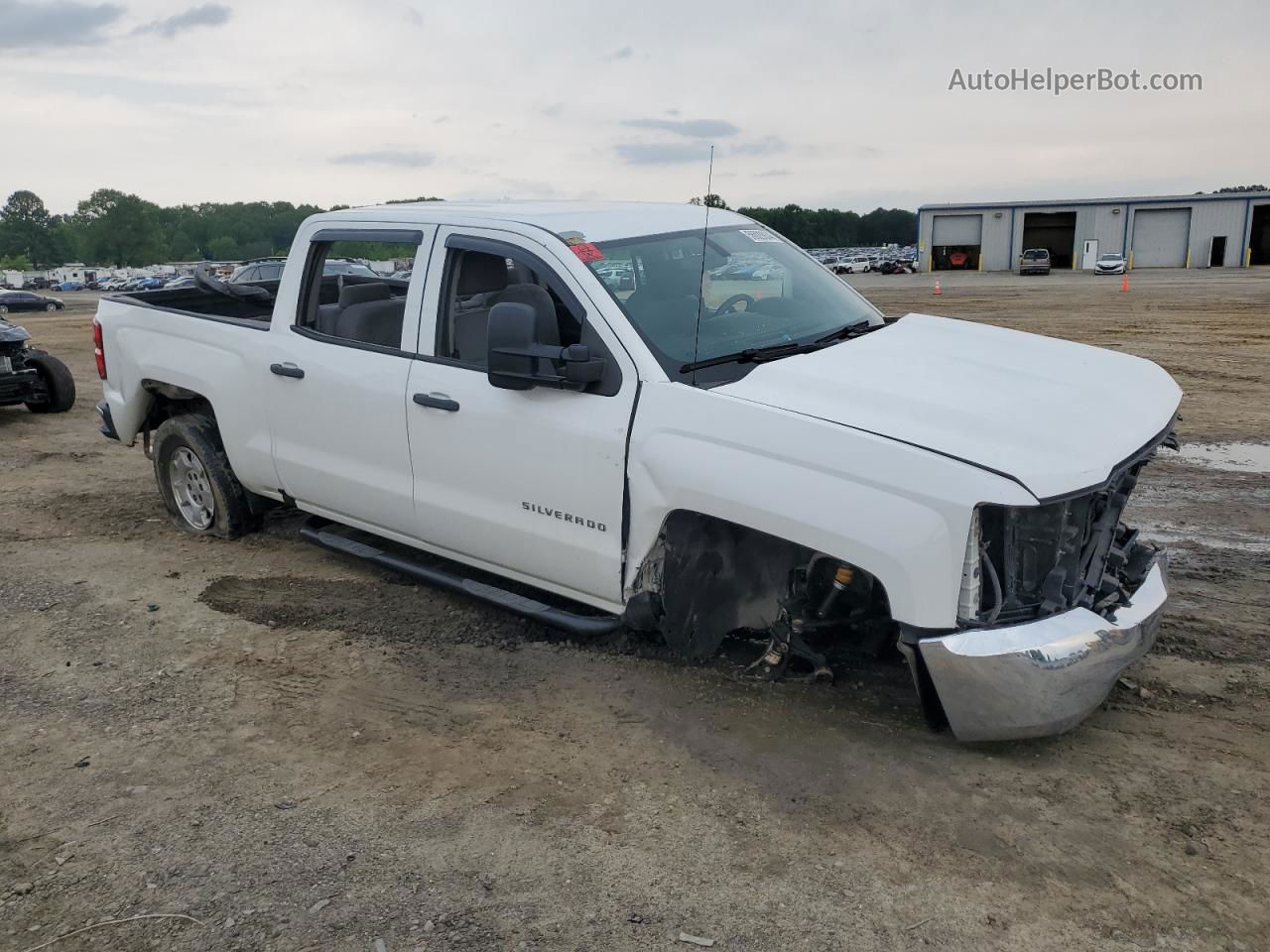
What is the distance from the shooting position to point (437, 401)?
459 centimetres

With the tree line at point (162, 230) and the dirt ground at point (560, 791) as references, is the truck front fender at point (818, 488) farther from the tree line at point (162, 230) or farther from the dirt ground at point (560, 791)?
the tree line at point (162, 230)

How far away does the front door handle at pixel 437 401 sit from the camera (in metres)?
4.53

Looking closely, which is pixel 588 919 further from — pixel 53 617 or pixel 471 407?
pixel 53 617

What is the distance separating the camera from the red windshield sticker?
428 cm

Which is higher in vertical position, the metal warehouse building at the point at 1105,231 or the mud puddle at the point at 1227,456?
the metal warehouse building at the point at 1105,231

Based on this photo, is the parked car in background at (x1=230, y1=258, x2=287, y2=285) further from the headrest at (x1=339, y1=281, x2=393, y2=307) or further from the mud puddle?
the mud puddle

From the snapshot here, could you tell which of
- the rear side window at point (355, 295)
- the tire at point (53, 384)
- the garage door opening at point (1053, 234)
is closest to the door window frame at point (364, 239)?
the rear side window at point (355, 295)

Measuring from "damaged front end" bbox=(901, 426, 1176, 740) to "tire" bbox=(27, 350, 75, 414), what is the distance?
11074mm

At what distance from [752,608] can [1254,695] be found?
6.57ft

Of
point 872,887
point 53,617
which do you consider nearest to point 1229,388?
point 872,887

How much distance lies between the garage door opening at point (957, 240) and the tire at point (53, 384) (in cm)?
5811

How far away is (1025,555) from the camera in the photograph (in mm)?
3469

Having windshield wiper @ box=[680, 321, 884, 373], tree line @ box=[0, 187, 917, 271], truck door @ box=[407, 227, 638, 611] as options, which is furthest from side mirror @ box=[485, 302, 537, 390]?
tree line @ box=[0, 187, 917, 271]

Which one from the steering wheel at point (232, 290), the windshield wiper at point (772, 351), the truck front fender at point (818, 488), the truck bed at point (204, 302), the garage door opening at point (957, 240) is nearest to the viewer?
the truck front fender at point (818, 488)
